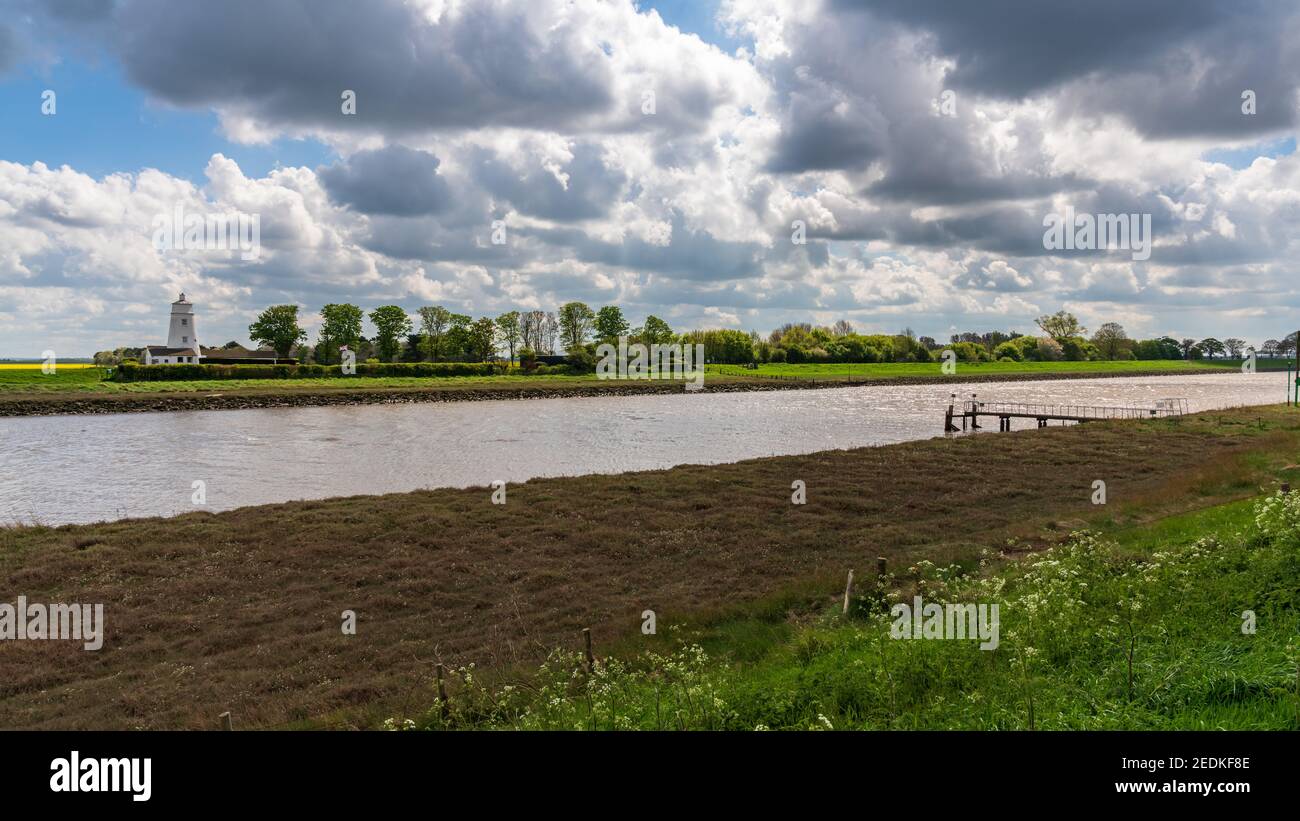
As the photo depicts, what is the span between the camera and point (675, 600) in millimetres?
20469

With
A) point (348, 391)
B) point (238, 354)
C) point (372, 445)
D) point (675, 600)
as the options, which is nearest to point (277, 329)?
point (238, 354)

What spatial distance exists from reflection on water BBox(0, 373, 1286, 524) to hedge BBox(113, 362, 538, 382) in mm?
42029

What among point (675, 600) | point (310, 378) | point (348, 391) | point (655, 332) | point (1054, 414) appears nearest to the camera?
point (675, 600)

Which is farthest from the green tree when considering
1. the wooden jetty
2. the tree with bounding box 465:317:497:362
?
the wooden jetty

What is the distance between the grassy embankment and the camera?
9539 millimetres

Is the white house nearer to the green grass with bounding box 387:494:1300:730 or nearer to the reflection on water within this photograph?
the reflection on water

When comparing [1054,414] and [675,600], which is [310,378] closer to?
[1054,414]

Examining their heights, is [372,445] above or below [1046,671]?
below

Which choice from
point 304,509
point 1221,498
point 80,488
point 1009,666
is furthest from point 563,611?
point 80,488

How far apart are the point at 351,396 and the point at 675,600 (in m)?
106

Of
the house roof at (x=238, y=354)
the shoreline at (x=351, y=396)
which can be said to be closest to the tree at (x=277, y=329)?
the house roof at (x=238, y=354)

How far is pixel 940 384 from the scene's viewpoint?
169750 millimetres
